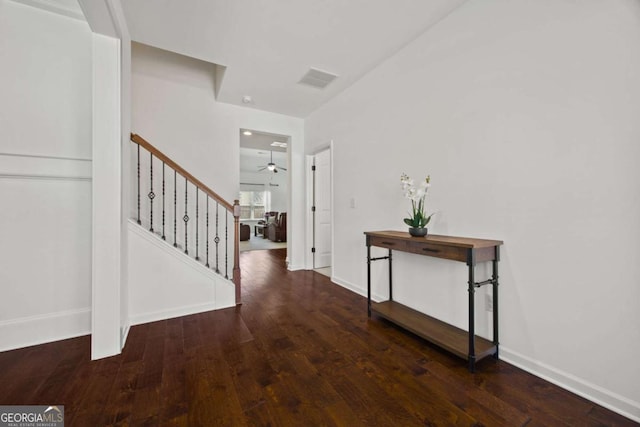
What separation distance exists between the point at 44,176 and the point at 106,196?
730 millimetres

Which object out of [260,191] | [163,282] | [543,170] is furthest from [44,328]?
[260,191]

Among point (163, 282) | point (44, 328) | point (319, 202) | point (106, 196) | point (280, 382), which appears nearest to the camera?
point (280, 382)

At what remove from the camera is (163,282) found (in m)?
2.60

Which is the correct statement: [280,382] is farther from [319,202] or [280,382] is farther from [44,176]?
[319,202]

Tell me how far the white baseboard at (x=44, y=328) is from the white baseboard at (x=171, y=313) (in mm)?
371

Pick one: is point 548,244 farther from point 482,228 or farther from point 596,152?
point 596,152

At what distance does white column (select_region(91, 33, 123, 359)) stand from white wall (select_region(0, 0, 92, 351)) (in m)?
0.54

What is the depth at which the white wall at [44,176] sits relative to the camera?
209 centimetres

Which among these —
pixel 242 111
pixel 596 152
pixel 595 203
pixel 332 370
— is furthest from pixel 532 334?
pixel 242 111

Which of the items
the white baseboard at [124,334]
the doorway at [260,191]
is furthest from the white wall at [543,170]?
the doorway at [260,191]

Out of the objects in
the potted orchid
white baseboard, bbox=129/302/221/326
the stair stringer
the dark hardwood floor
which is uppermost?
the potted orchid

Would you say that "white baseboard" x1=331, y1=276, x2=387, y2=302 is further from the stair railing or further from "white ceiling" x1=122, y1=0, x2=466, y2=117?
"white ceiling" x1=122, y1=0, x2=466, y2=117

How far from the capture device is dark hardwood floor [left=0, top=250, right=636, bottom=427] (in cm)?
137

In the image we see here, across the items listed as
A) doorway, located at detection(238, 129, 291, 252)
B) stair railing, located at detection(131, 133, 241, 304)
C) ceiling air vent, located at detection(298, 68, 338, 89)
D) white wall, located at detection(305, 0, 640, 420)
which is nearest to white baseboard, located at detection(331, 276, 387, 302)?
white wall, located at detection(305, 0, 640, 420)
